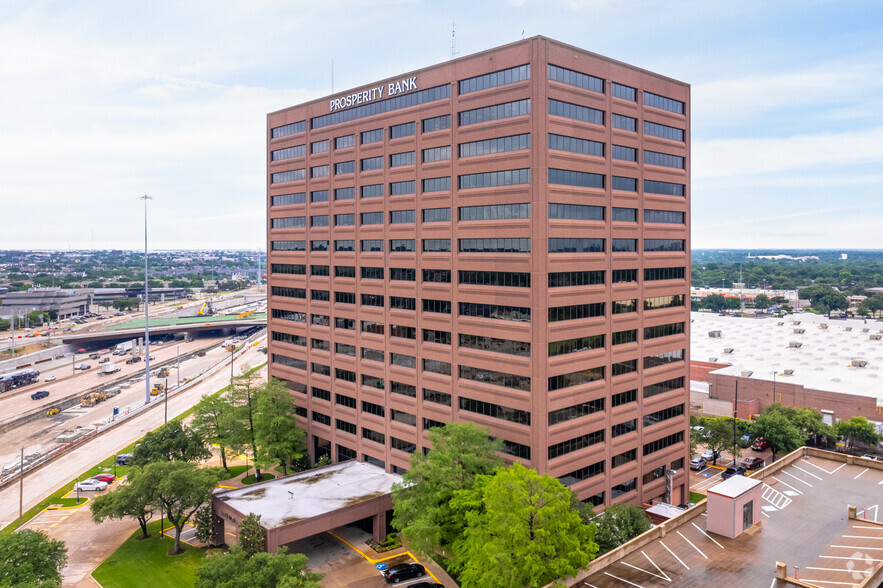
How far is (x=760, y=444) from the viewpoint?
88.4 m

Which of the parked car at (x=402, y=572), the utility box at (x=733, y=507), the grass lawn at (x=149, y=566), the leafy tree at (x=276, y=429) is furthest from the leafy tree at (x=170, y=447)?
the utility box at (x=733, y=507)

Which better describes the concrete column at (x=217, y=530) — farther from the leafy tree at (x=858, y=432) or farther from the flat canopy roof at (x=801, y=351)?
the flat canopy roof at (x=801, y=351)

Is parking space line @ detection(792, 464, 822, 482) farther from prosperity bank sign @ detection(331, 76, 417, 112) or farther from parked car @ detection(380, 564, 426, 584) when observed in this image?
prosperity bank sign @ detection(331, 76, 417, 112)

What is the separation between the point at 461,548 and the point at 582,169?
37.2 metres

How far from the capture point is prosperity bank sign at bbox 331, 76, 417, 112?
64.9 meters

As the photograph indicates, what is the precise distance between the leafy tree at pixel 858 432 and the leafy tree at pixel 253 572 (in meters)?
80.8

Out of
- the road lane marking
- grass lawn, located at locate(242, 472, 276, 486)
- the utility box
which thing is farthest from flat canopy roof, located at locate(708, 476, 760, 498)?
grass lawn, located at locate(242, 472, 276, 486)

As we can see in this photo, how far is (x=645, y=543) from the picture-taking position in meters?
46.0

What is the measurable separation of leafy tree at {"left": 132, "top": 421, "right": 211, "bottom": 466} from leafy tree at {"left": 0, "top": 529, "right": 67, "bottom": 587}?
21.1 m

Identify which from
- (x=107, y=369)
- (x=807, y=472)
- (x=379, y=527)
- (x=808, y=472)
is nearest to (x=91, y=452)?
(x=379, y=527)

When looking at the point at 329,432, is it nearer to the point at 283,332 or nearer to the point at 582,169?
Result: the point at 283,332

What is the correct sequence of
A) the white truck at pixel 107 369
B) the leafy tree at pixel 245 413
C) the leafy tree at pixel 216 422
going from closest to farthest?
1. the leafy tree at pixel 216 422
2. the leafy tree at pixel 245 413
3. the white truck at pixel 107 369

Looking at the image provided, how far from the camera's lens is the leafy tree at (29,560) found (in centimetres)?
4162

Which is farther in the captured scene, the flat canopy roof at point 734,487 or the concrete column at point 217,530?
the concrete column at point 217,530
